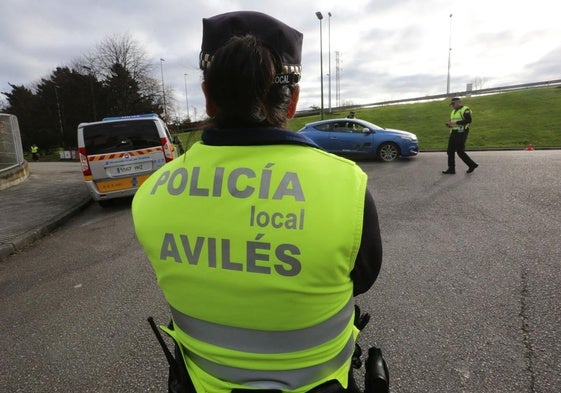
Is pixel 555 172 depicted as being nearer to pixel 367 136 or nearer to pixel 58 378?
pixel 367 136

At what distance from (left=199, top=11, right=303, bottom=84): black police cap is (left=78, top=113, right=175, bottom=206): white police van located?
23.5 feet

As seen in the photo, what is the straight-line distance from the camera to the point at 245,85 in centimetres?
100

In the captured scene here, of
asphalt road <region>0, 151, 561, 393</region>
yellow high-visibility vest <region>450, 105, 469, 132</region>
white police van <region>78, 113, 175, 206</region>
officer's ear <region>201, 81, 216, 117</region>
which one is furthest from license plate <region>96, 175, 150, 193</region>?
yellow high-visibility vest <region>450, 105, 469, 132</region>

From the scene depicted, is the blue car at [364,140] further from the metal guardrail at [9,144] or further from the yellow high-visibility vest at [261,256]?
the yellow high-visibility vest at [261,256]

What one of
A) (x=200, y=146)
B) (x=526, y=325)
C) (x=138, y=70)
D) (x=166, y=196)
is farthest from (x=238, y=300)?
(x=138, y=70)

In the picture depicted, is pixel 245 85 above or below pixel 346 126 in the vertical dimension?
above

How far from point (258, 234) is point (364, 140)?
11.8m

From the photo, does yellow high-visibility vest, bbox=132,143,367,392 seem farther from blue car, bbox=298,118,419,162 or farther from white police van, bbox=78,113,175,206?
blue car, bbox=298,118,419,162

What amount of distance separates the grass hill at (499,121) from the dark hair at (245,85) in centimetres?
1274

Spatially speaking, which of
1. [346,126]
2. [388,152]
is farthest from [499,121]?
[346,126]

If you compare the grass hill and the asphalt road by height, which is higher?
the grass hill

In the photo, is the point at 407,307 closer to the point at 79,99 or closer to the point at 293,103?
the point at 293,103

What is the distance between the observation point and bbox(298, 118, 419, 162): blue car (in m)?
11.9

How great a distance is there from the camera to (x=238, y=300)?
961 mm
